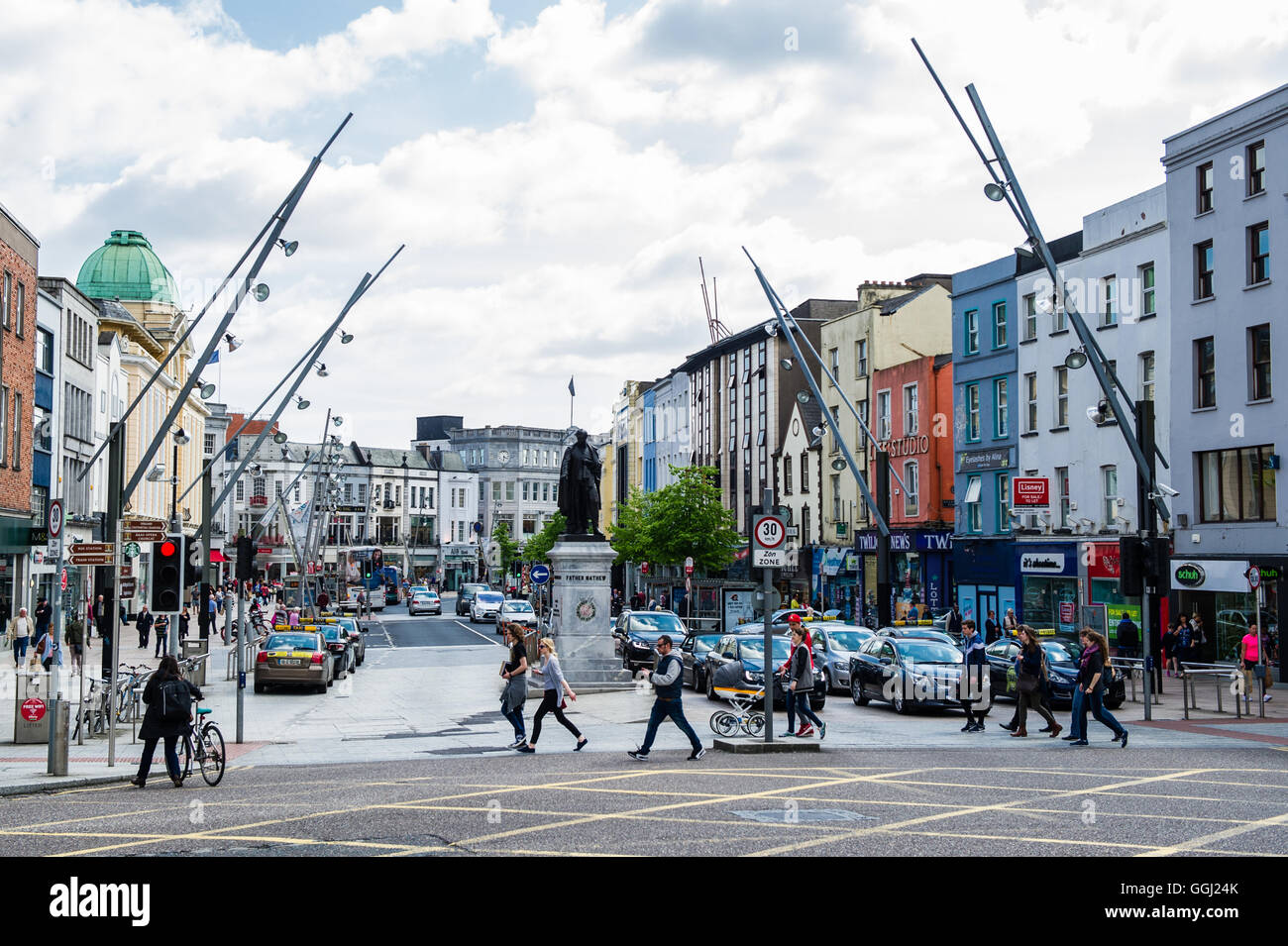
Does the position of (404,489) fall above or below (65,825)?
above

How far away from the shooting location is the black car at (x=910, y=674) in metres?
26.3

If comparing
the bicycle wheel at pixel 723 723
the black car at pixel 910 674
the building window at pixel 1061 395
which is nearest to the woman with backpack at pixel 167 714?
the bicycle wheel at pixel 723 723

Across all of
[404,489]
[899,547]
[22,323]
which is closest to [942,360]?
[899,547]

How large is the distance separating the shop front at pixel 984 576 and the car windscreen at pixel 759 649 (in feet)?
66.4

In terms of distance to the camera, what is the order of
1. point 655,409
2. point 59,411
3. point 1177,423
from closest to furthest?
point 1177,423
point 59,411
point 655,409

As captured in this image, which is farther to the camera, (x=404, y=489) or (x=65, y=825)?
(x=404, y=489)

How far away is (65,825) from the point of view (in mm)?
13312

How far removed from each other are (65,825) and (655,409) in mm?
86068


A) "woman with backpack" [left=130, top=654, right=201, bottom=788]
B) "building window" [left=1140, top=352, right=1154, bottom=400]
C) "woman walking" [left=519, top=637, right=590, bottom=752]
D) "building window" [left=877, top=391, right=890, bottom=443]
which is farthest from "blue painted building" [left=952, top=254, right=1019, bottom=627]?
"woman with backpack" [left=130, top=654, right=201, bottom=788]

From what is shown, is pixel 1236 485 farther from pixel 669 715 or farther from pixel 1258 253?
pixel 669 715

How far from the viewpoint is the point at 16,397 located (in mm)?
43719

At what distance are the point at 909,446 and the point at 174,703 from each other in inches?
1698

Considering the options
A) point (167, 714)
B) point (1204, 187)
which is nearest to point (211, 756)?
point (167, 714)
